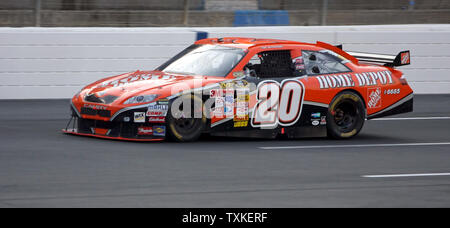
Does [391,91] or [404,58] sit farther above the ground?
[404,58]

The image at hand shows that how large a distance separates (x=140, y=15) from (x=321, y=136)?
5.39m

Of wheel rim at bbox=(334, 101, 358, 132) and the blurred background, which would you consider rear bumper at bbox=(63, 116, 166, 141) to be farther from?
the blurred background

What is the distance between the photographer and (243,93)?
10430 millimetres

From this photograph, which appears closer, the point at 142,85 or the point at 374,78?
the point at 142,85

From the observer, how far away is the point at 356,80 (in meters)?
11.4

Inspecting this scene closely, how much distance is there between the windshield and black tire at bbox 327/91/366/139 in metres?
1.53

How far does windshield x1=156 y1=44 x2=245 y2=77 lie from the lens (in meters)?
10.7

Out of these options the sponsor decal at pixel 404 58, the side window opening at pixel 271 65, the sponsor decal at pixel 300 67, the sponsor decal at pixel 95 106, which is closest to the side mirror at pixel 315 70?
the sponsor decal at pixel 300 67

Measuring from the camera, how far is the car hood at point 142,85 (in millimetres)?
10023

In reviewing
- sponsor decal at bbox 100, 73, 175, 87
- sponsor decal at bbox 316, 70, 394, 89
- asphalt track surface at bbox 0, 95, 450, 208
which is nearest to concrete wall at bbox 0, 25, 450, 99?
asphalt track surface at bbox 0, 95, 450, 208

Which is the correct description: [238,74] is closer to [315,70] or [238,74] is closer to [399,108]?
[315,70]

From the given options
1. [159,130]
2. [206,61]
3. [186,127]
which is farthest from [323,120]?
[159,130]

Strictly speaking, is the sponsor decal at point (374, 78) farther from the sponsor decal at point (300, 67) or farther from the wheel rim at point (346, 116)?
the sponsor decal at point (300, 67)

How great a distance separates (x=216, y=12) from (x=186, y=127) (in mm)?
6352
